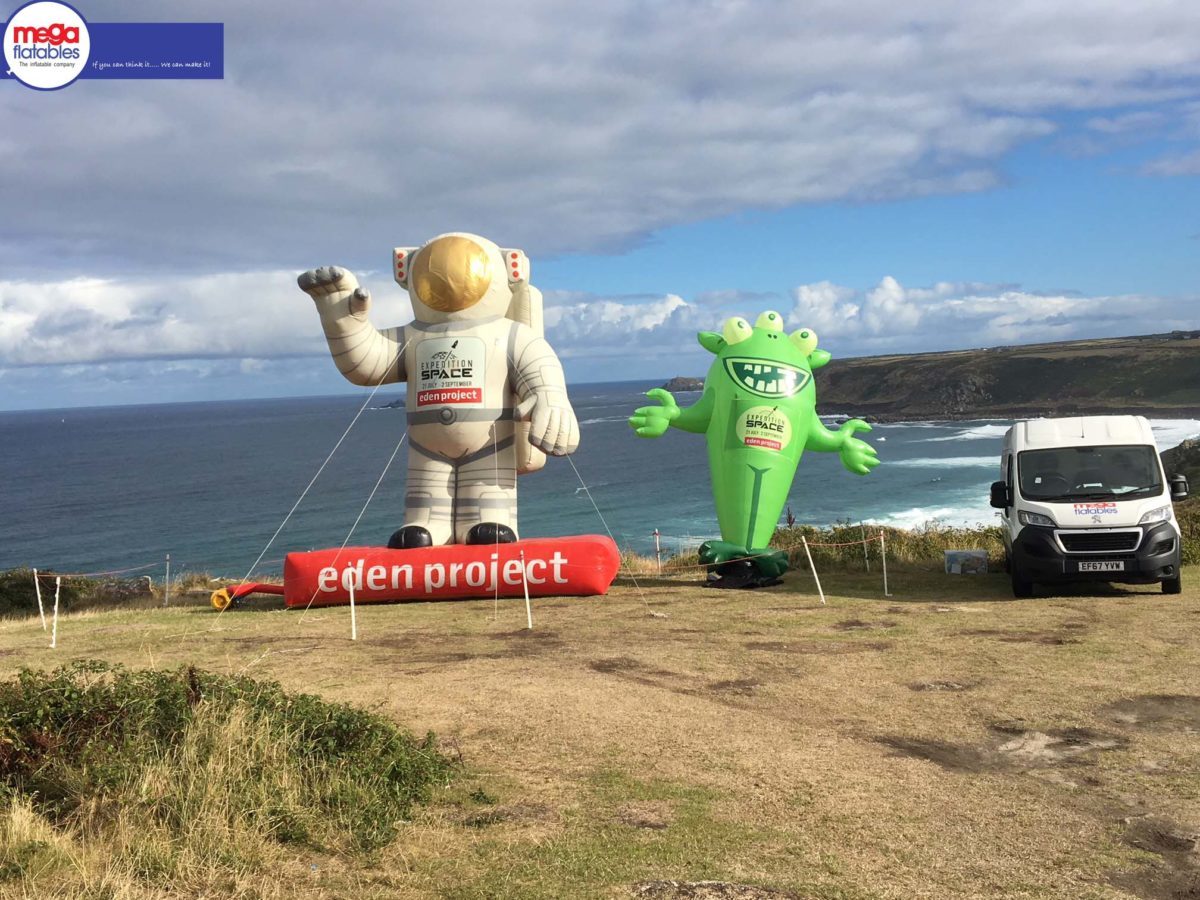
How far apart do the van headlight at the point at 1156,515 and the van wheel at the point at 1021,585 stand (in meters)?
1.55

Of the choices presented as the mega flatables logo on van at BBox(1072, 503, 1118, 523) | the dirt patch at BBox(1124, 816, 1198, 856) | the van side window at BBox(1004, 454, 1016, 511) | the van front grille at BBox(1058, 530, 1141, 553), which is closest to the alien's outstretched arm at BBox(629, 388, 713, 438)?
the van side window at BBox(1004, 454, 1016, 511)

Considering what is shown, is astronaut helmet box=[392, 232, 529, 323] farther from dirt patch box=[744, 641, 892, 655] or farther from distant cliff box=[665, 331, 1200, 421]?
distant cliff box=[665, 331, 1200, 421]

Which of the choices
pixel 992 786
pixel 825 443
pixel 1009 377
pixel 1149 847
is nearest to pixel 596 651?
pixel 992 786

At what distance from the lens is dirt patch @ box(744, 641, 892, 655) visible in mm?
10547

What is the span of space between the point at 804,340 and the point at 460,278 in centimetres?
553

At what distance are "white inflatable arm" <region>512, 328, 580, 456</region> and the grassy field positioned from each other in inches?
92.0

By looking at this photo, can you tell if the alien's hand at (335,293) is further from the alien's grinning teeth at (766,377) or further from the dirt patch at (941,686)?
the dirt patch at (941,686)

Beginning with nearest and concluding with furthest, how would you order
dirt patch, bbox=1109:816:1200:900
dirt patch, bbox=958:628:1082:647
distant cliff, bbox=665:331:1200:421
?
dirt patch, bbox=1109:816:1200:900 → dirt patch, bbox=958:628:1082:647 → distant cliff, bbox=665:331:1200:421

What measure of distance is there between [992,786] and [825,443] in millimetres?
10621

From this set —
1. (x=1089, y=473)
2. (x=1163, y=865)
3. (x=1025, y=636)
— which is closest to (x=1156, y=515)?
(x=1089, y=473)

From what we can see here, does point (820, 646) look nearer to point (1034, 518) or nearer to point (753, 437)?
point (1034, 518)

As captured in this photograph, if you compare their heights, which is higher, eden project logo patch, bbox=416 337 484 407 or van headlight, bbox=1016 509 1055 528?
eden project logo patch, bbox=416 337 484 407

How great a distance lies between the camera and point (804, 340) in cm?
1673

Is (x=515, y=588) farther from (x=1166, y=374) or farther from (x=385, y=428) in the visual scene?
(x=385, y=428)
